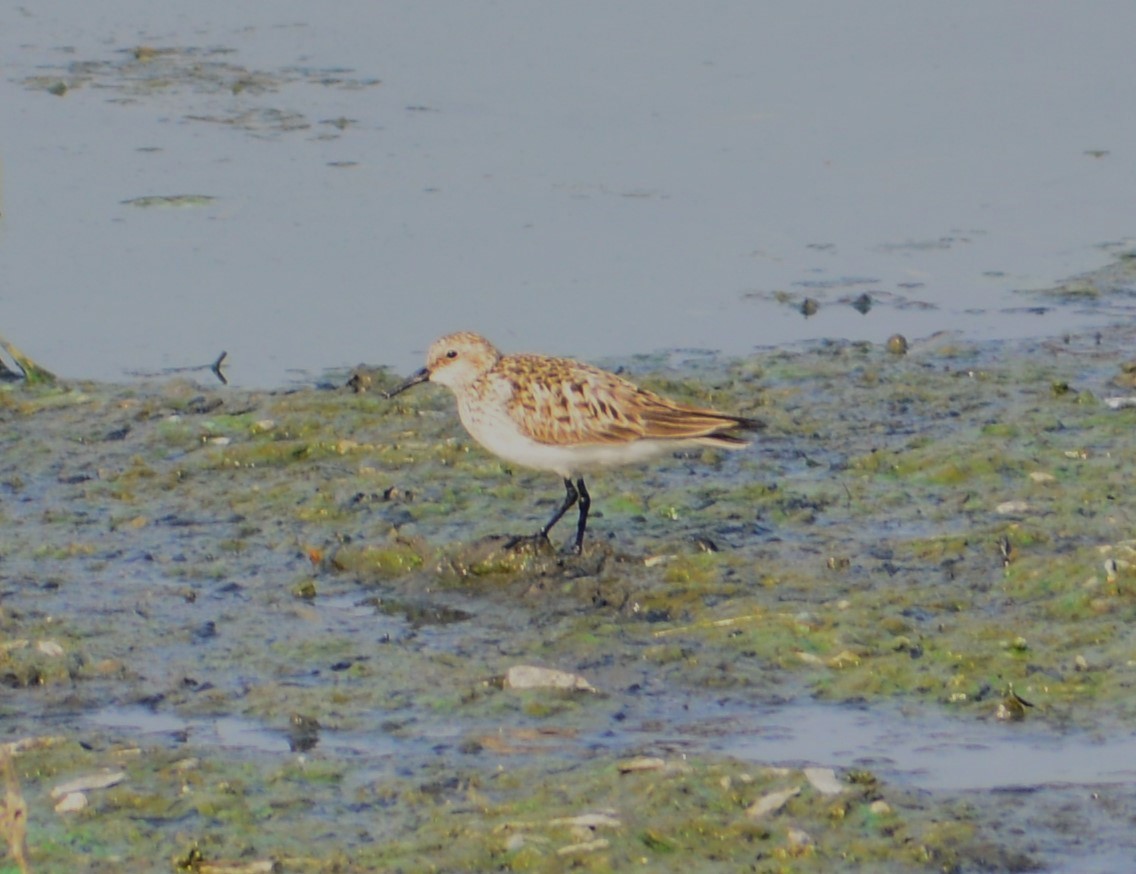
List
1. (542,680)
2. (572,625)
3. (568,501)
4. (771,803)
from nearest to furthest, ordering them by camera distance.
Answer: (771,803), (542,680), (572,625), (568,501)

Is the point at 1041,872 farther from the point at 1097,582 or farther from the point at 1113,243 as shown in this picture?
the point at 1113,243

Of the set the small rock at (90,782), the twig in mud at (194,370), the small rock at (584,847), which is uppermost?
the small rock at (584,847)

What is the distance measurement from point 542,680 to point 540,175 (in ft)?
23.7

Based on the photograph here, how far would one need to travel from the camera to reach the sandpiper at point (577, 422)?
7.92 metres

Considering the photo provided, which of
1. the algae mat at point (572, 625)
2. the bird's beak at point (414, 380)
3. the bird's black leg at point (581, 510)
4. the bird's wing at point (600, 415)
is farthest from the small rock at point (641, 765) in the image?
the bird's beak at point (414, 380)

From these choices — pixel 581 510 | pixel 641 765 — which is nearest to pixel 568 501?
pixel 581 510

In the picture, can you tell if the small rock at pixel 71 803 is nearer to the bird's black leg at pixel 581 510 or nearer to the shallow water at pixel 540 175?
the bird's black leg at pixel 581 510

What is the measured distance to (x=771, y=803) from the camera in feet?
17.8

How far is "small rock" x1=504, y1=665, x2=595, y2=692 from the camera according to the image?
21.2 ft

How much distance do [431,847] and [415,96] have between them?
10.4 metres

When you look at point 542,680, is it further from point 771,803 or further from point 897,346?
point 897,346

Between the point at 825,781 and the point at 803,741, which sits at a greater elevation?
the point at 825,781

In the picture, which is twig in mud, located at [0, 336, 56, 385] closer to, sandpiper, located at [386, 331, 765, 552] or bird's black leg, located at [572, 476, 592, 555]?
sandpiper, located at [386, 331, 765, 552]

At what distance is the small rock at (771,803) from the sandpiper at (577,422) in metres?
2.48
